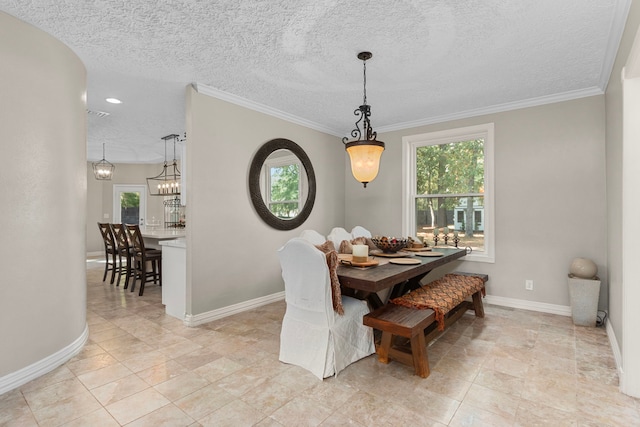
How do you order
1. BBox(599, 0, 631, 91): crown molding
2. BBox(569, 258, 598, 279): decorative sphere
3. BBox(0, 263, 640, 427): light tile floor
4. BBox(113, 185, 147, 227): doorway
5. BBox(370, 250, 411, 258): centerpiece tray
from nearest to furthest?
BBox(0, 263, 640, 427): light tile floor, BBox(599, 0, 631, 91): crown molding, BBox(370, 250, 411, 258): centerpiece tray, BBox(569, 258, 598, 279): decorative sphere, BBox(113, 185, 147, 227): doorway

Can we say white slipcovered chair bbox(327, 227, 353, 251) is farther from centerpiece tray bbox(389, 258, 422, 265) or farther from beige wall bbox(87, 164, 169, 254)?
beige wall bbox(87, 164, 169, 254)

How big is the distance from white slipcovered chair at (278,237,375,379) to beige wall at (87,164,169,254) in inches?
304

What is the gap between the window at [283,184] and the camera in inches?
166

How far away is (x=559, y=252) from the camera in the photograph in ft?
11.9

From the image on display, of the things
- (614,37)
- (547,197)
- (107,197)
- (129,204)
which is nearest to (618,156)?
(614,37)

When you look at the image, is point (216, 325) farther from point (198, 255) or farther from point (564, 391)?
point (564, 391)

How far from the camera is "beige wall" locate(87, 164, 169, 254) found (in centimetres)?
823

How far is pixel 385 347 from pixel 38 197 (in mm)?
2844

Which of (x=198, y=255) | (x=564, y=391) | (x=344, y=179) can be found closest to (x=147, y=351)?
(x=198, y=255)

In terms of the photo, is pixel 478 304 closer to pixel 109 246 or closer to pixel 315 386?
pixel 315 386

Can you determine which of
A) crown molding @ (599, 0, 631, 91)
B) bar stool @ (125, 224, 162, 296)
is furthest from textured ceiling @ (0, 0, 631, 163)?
bar stool @ (125, 224, 162, 296)

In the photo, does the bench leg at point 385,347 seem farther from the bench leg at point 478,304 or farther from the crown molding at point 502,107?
the crown molding at point 502,107

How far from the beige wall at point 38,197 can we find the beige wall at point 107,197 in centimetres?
653

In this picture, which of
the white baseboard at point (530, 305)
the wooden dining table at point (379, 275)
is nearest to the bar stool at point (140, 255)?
the wooden dining table at point (379, 275)
